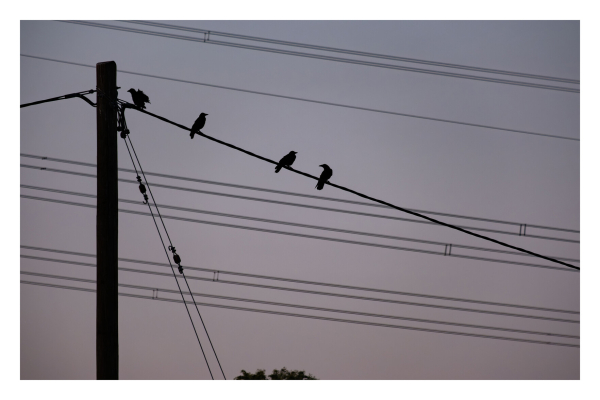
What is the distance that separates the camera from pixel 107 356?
→ 13.2ft

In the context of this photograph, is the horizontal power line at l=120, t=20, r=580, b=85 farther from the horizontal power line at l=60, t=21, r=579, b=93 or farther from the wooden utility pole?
the wooden utility pole

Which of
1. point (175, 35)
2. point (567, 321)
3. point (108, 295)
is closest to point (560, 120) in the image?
point (567, 321)

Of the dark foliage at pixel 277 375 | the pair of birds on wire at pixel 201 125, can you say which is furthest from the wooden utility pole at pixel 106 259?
the dark foliage at pixel 277 375

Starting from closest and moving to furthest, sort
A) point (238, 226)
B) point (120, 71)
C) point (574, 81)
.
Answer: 1. point (574, 81)
2. point (120, 71)
3. point (238, 226)

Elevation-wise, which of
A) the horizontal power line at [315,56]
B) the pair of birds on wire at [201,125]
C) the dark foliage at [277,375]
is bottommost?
the dark foliage at [277,375]

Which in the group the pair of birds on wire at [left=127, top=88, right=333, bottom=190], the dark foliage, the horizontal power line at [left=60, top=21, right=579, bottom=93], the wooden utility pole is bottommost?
the dark foliage

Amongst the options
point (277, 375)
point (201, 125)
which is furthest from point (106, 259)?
point (277, 375)

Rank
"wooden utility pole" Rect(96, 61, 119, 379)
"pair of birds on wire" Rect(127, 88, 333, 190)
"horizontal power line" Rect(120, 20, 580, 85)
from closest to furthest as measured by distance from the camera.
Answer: "wooden utility pole" Rect(96, 61, 119, 379), "pair of birds on wire" Rect(127, 88, 333, 190), "horizontal power line" Rect(120, 20, 580, 85)

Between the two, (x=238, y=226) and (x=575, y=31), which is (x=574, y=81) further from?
(x=238, y=226)

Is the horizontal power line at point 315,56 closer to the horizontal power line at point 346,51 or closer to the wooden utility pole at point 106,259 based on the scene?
the horizontal power line at point 346,51

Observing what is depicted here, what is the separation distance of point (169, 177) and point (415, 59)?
4.99m

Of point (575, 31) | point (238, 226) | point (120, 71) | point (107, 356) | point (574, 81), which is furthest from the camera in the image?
point (238, 226)

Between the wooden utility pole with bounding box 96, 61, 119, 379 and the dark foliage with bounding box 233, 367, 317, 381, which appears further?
the dark foliage with bounding box 233, 367, 317, 381

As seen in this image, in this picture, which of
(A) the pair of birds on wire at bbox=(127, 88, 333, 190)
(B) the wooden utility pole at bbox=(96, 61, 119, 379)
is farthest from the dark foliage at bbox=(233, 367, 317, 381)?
(B) the wooden utility pole at bbox=(96, 61, 119, 379)
